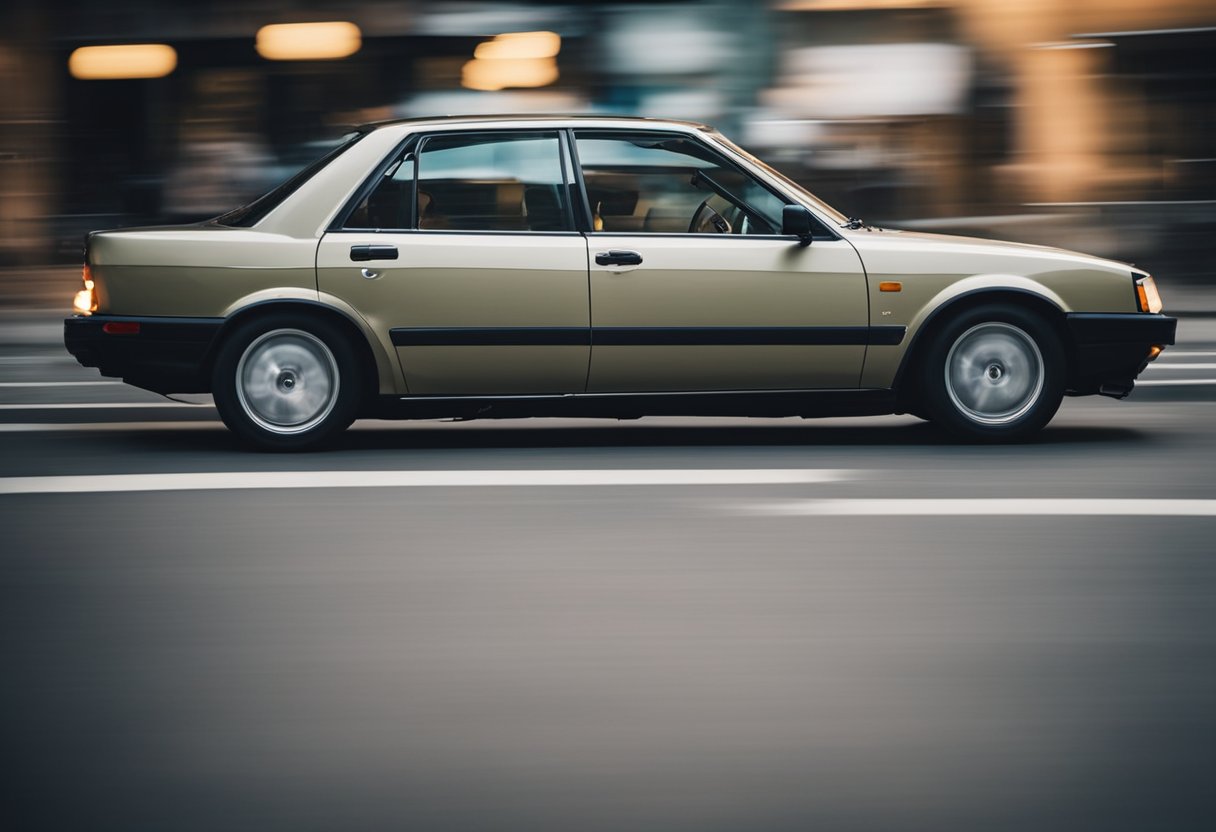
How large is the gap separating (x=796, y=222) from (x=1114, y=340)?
1.53 m

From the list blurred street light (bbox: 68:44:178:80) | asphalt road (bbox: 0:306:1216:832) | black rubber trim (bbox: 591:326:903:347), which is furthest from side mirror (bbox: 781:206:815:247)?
blurred street light (bbox: 68:44:178:80)

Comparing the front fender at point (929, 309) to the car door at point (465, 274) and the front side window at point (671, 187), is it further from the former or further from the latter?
the car door at point (465, 274)

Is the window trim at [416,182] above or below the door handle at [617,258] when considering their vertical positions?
above

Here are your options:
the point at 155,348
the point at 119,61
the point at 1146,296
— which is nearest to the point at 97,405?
the point at 155,348

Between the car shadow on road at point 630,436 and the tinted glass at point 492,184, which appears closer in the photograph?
the tinted glass at point 492,184

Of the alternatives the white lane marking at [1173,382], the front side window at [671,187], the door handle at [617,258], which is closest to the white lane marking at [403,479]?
the door handle at [617,258]

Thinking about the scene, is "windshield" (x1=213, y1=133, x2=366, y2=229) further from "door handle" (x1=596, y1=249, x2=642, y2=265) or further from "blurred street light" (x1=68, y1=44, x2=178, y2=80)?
"blurred street light" (x1=68, y1=44, x2=178, y2=80)

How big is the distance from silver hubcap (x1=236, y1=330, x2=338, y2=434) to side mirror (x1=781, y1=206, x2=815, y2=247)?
202 cm

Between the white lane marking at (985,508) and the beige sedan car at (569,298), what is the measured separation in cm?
132

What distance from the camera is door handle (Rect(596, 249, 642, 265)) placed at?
24.0ft

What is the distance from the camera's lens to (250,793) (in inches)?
130

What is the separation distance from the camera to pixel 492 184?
7.48 metres

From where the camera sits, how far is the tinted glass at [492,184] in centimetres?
740

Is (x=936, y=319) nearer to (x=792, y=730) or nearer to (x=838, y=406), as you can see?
(x=838, y=406)
